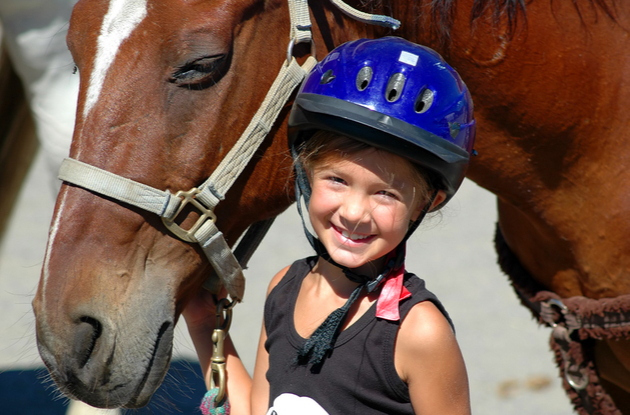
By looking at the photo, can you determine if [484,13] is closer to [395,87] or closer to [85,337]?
[395,87]

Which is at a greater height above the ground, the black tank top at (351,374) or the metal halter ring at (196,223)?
the metal halter ring at (196,223)

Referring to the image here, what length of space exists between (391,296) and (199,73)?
26.2 inches

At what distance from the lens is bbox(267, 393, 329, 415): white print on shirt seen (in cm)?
134

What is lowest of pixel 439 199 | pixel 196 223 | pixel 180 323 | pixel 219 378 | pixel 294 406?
pixel 180 323

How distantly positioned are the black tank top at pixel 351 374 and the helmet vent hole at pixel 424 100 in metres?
0.39

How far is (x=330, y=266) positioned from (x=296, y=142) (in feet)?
1.05

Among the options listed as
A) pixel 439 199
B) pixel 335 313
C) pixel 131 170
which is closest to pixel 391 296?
pixel 335 313

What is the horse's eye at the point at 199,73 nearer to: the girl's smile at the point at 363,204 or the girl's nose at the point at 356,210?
the girl's smile at the point at 363,204

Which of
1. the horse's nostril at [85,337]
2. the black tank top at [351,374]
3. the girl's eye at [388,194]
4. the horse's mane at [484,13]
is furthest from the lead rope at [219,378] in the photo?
the horse's mane at [484,13]

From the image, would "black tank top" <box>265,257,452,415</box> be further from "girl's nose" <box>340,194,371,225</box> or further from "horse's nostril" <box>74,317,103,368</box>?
"horse's nostril" <box>74,317,103,368</box>

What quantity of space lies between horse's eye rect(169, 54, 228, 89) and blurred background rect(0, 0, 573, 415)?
589 millimetres

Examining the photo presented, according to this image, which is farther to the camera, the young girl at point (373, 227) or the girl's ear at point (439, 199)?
the girl's ear at point (439, 199)

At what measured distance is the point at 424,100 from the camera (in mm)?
1373

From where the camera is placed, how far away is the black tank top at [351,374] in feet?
4.25
